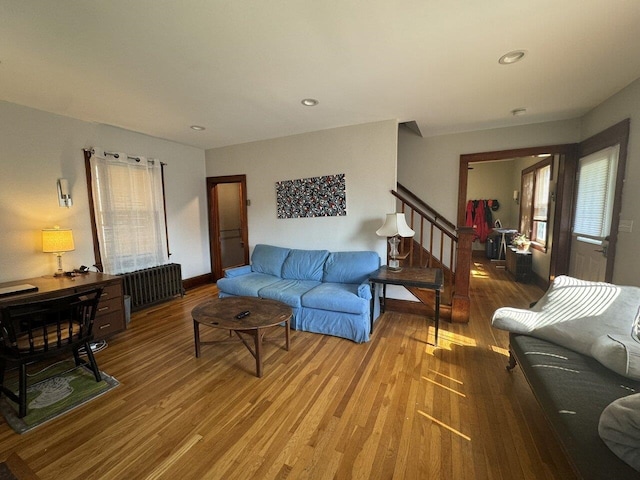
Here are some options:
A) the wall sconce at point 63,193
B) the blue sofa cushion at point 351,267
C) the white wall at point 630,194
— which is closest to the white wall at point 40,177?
the wall sconce at point 63,193

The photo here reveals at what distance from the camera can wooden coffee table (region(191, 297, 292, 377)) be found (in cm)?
213

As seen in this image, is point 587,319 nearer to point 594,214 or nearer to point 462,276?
point 462,276

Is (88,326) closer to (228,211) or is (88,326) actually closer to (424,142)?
(228,211)

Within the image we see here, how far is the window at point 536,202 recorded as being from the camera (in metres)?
4.35

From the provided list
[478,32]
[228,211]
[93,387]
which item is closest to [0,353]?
[93,387]

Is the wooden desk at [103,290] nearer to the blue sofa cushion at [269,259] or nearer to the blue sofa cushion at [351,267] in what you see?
the blue sofa cushion at [269,259]

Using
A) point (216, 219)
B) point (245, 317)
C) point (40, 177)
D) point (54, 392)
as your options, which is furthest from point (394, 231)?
point (40, 177)

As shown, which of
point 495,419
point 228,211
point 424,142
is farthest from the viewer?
point 228,211

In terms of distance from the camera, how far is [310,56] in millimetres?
1917

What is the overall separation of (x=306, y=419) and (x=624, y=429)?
1.50 m

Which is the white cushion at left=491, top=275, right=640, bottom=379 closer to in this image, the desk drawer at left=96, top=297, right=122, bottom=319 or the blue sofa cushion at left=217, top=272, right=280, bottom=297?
the blue sofa cushion at left=217, top=272, right=280, bottom=297

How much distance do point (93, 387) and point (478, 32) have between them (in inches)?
148

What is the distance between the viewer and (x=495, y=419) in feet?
5.46

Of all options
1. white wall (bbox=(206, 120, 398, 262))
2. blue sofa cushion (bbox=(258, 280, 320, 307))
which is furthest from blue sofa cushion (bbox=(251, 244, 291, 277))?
blue sofa cushion (bbox=(258, 280, 320, 307))
